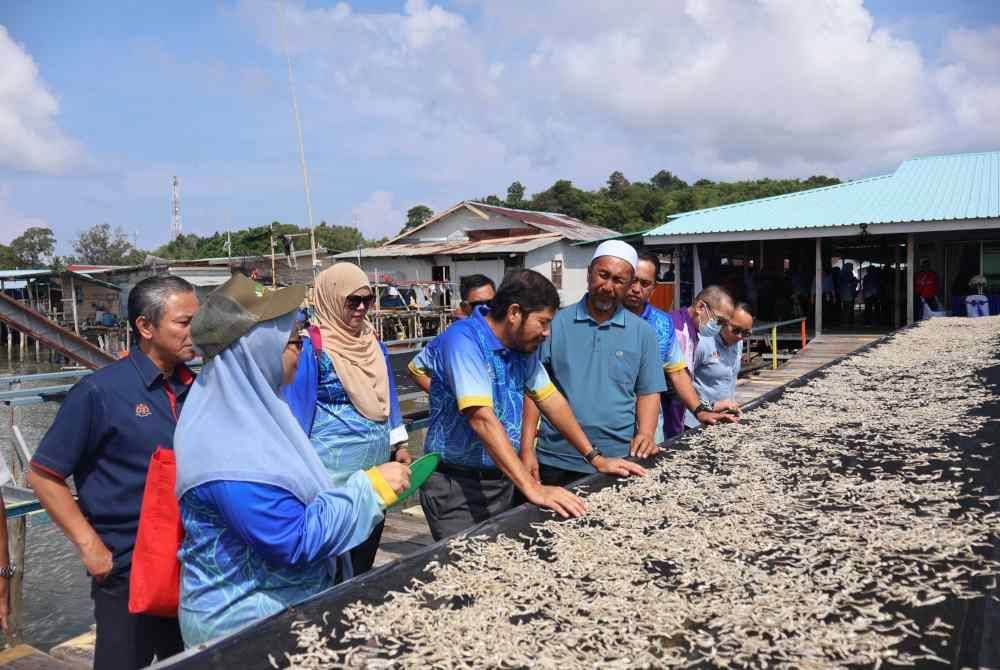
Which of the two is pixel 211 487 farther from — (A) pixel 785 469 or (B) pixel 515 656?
(A) pixel 785 469

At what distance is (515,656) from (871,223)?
12513 millimetres

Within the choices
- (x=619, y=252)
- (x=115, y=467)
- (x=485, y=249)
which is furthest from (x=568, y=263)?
(x=115, y=467)

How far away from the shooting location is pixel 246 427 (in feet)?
4.63

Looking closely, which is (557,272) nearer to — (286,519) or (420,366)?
(420,366)

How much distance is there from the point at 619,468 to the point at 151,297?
160cm

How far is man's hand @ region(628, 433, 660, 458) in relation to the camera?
2766 mm

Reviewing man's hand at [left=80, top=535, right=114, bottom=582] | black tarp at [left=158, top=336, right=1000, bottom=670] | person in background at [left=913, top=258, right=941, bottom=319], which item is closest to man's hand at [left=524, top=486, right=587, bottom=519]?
black tarp at [left=158, top=336, right=1000, bottom=670]

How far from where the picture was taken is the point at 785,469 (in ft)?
8.36

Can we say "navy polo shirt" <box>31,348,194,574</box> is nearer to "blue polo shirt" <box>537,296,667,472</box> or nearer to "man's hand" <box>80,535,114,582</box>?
"man's hand" <box>80,535,114,582</box>

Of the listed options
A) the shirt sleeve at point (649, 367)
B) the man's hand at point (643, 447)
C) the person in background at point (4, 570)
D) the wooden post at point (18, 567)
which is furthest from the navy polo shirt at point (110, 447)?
the wooden post at point (18, 567)

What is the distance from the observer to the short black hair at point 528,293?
2.36m

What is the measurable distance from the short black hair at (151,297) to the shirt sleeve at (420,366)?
2.80ft

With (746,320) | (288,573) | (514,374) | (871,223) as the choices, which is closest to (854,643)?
(288,573)

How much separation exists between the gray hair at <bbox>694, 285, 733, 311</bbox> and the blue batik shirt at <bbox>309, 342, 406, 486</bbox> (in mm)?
1917
